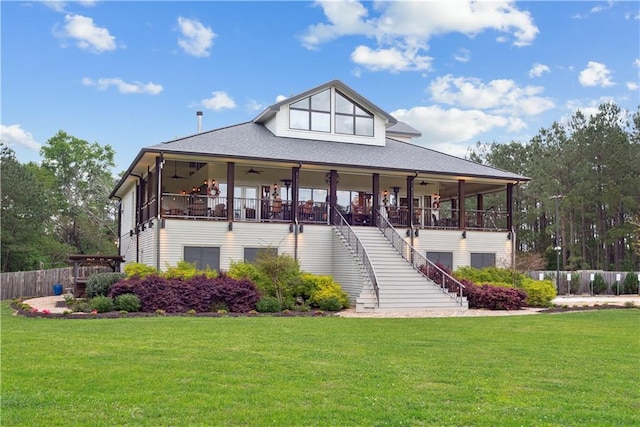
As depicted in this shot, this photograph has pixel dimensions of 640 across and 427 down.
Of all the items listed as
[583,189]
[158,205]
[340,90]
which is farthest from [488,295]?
[583,189]

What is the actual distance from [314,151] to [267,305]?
849 centimetres

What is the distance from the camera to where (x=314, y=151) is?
2581cm

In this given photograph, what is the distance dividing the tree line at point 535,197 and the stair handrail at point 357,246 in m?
23.6

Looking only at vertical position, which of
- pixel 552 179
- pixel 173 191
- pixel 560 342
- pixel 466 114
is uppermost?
pixel 466 114

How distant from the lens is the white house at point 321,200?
2272cm

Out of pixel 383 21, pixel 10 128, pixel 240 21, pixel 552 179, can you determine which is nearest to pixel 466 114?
pixel 552 179

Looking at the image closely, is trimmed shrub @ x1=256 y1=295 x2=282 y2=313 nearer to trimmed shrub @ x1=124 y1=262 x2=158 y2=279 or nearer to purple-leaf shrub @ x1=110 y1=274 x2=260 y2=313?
purple-leaf shrub @ x1=110 y1=274 x2=260 y2=313

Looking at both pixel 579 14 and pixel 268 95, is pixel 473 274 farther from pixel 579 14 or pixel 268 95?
pixel 268 95

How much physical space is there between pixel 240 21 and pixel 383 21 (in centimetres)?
554

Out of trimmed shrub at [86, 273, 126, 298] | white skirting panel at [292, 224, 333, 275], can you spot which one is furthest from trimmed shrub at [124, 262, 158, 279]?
white skirting panel at [292, 224, 333, 275]

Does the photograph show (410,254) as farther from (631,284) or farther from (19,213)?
(19,213)

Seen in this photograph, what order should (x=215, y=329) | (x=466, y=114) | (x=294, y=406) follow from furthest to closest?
(x=466, y=114) → (x=215, y=329) → (x=294, y=406)

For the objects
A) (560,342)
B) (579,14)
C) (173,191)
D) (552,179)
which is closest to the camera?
(560,342)

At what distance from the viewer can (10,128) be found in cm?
4650
